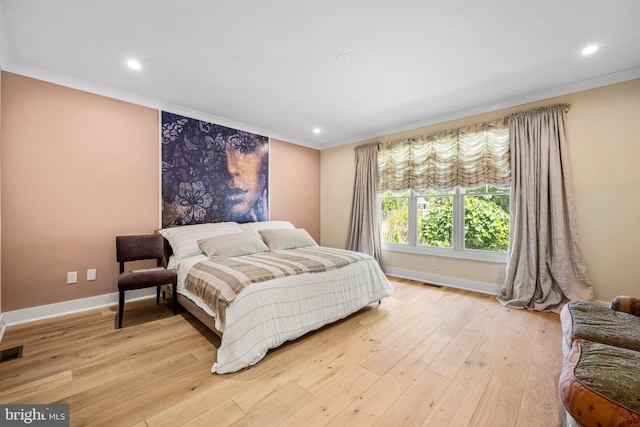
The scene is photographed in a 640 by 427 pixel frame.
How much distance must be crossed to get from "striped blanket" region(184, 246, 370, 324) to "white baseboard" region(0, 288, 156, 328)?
112 centimetres

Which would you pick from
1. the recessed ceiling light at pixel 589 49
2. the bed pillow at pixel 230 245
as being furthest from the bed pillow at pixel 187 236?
the recessed ceiling light at pixel 589 49

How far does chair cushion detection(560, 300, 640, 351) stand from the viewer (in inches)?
53.8

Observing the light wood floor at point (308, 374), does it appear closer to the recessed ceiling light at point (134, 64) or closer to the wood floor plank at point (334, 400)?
the wood floor plank at point (334, 400)

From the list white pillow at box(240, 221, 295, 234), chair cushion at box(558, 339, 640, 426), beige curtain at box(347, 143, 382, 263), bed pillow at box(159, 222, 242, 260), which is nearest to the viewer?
chair cushion at box(558, 339, 640, 426)

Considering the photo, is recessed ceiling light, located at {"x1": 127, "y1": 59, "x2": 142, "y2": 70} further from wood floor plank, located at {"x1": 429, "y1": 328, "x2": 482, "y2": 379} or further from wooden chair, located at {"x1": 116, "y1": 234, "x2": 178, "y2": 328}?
wood floor plank, located at {"x1": 429, "y1": 328, "x2": 482, "y2": 379}

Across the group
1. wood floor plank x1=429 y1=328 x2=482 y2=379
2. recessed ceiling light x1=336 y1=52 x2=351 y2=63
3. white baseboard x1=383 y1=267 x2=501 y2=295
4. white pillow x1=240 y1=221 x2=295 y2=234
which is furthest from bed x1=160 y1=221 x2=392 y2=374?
recessed ceiling light x1=336 y1=52 x2=351 y2=63

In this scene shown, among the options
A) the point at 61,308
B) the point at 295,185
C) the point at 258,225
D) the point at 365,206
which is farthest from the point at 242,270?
the point at 295,185

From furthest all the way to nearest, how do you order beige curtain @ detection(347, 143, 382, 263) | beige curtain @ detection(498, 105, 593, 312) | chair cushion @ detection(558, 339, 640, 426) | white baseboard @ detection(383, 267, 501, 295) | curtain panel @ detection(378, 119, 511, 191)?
beige curtain @ detection(347, 143, 382, 263) < white baseboard @ detection(383, 267, 501, 295) < curtain panel @ detection(378, 119, 511, 191) < beige curtain @ detection(498, 105, 593, 312) < chair cushion @ detection(558, 339, 640, 426)

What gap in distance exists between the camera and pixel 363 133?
471 centimetres

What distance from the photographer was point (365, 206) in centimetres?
459

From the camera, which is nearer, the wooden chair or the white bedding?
the white bedding

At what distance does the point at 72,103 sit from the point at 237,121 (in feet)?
6.17

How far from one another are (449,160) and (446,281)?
1770 mm

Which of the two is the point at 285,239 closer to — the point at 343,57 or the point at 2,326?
the point at 343,57
